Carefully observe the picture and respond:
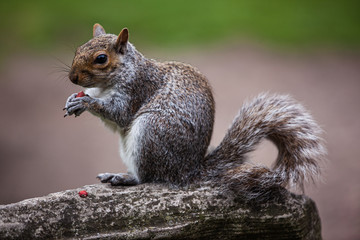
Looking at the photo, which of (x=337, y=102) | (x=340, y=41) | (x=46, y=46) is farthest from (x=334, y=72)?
(x=46, y=46)

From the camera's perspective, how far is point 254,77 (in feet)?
22.7

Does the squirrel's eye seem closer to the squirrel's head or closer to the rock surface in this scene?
the squirrel's head

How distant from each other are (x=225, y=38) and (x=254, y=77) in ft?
6.68

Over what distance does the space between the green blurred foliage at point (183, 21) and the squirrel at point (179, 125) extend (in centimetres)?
584

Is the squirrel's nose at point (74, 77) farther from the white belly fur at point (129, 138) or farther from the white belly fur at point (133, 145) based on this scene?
the white belly fur at point (133, 145)

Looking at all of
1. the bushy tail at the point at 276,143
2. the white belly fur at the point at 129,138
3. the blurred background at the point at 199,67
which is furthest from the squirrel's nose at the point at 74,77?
the blurred background at the point at 199,67

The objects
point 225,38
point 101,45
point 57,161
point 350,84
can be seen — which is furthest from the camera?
point 225,38

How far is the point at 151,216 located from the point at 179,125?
0.46 meters

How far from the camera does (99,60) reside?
225 centimetres

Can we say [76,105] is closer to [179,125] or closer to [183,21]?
[179,125]

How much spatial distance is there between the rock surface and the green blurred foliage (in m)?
6.13

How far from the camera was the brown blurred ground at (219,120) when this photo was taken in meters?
4.68

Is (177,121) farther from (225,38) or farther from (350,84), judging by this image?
(225,38)

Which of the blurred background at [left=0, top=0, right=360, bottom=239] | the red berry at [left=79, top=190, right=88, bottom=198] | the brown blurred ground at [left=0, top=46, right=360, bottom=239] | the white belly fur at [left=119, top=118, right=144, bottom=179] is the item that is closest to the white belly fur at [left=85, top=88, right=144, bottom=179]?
the white belly fur at [left=119, top=118, right=144, bottom=179]
